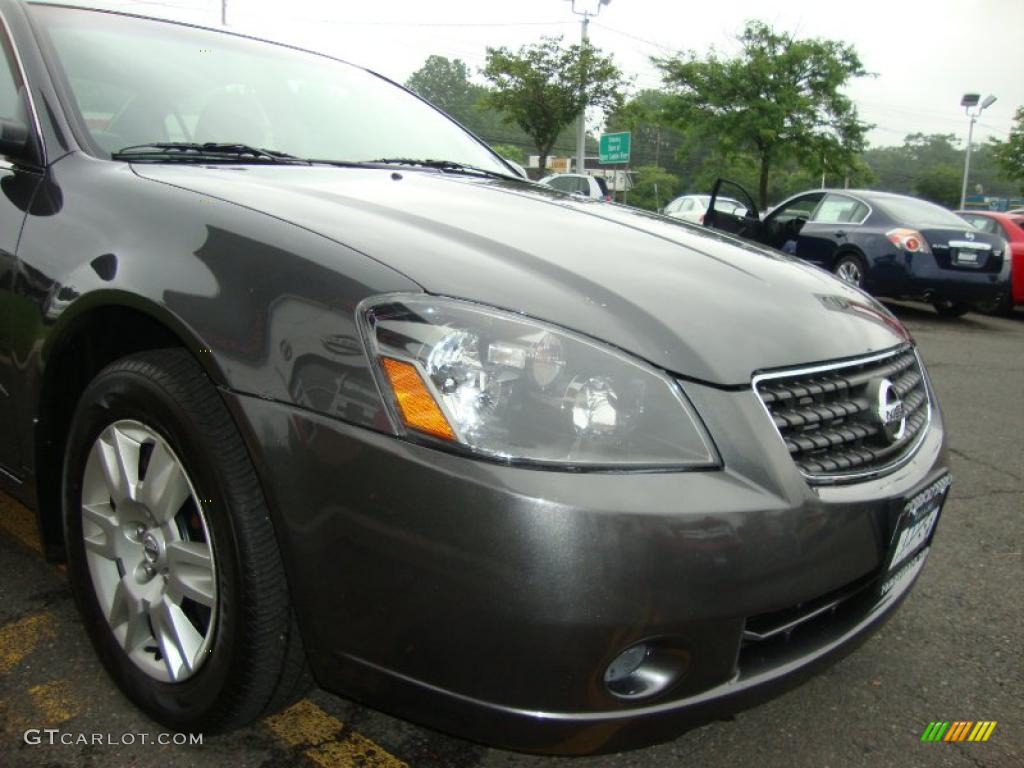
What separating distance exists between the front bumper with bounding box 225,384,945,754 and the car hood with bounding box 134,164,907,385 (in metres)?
0.17

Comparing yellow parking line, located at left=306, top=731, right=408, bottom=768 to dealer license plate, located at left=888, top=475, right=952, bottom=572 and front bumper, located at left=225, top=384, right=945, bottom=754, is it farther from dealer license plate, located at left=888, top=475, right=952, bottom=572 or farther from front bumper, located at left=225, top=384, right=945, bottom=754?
dealer license plate, located at left=888, top=475, right=952, bottom=572

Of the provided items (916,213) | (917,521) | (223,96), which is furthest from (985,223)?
(223,96)

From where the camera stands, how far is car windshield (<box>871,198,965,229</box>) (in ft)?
30.2

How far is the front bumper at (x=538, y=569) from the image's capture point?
1325mm

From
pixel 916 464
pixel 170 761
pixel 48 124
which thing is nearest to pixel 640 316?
pixel 916 464

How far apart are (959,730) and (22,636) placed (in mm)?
2233

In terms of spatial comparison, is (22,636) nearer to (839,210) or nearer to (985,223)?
(839,210)

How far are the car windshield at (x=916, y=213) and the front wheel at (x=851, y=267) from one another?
1.88 ft

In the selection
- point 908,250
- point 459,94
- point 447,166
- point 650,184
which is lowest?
point 908,250

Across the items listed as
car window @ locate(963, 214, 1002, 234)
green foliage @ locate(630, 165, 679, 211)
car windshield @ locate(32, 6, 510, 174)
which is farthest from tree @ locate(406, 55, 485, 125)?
car windshield @ locate(32, 6, 510, 174)

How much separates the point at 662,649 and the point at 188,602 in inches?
37.0

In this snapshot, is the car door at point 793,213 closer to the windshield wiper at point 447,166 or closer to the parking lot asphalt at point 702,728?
the windshield wiper at point 447,166

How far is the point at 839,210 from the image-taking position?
9.69 meters

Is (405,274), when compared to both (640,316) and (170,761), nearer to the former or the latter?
(640,316)
